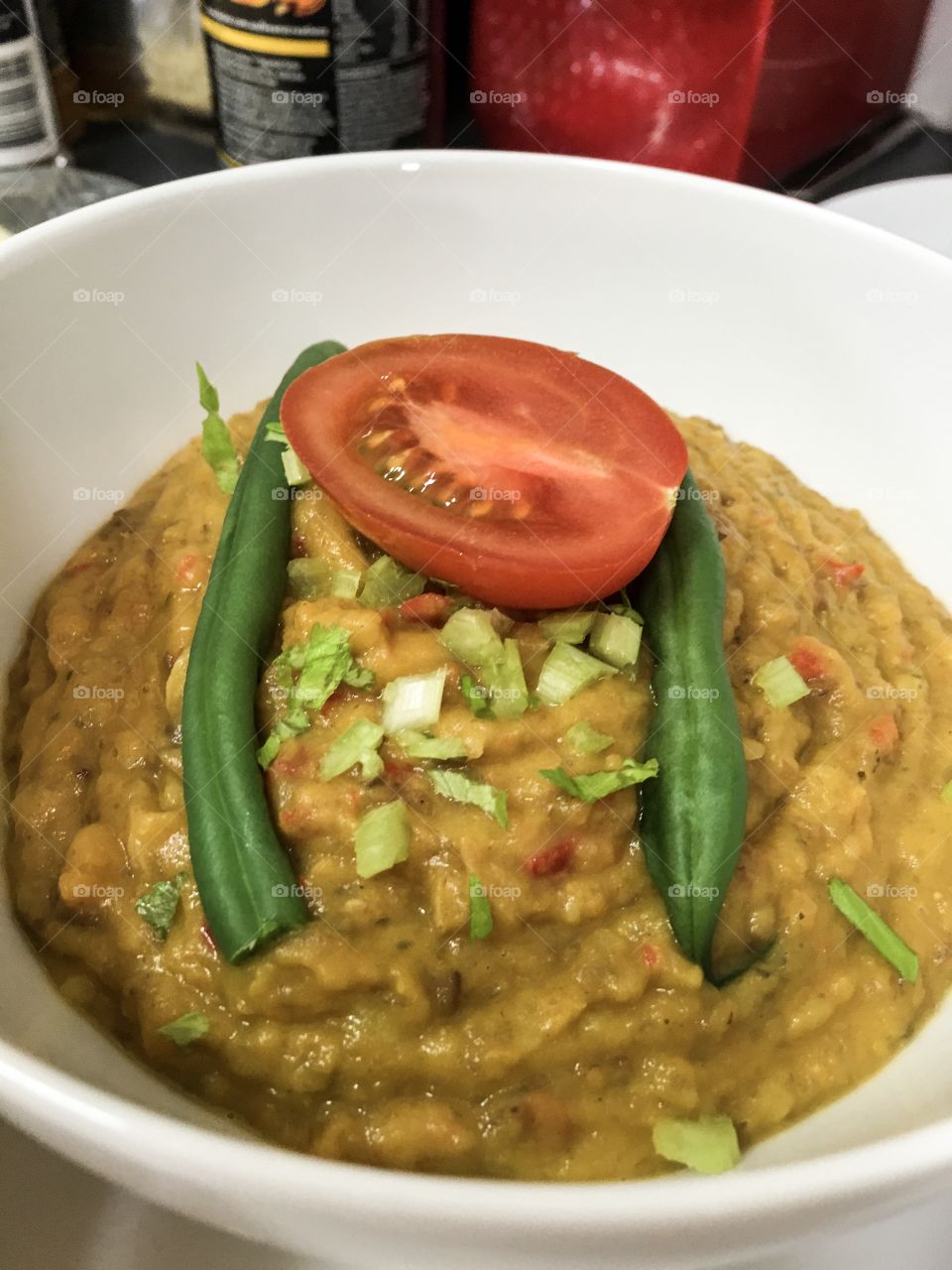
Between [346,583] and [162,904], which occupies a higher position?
A: [346,583]

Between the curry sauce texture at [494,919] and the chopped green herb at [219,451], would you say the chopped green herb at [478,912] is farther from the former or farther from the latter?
the chopped green herb at [219,451]

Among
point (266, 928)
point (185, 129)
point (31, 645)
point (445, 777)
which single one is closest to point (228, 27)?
point (185, 129)

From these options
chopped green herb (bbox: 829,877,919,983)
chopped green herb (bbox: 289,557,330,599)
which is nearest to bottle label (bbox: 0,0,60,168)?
chopped green herb (bbox: 289,557,330,599)

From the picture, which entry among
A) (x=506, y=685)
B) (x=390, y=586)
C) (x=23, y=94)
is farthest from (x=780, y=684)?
(x=23, y=94)

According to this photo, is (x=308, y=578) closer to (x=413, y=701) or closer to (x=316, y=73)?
(x=413, y=701)

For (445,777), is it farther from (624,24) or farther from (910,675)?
(624,24)
